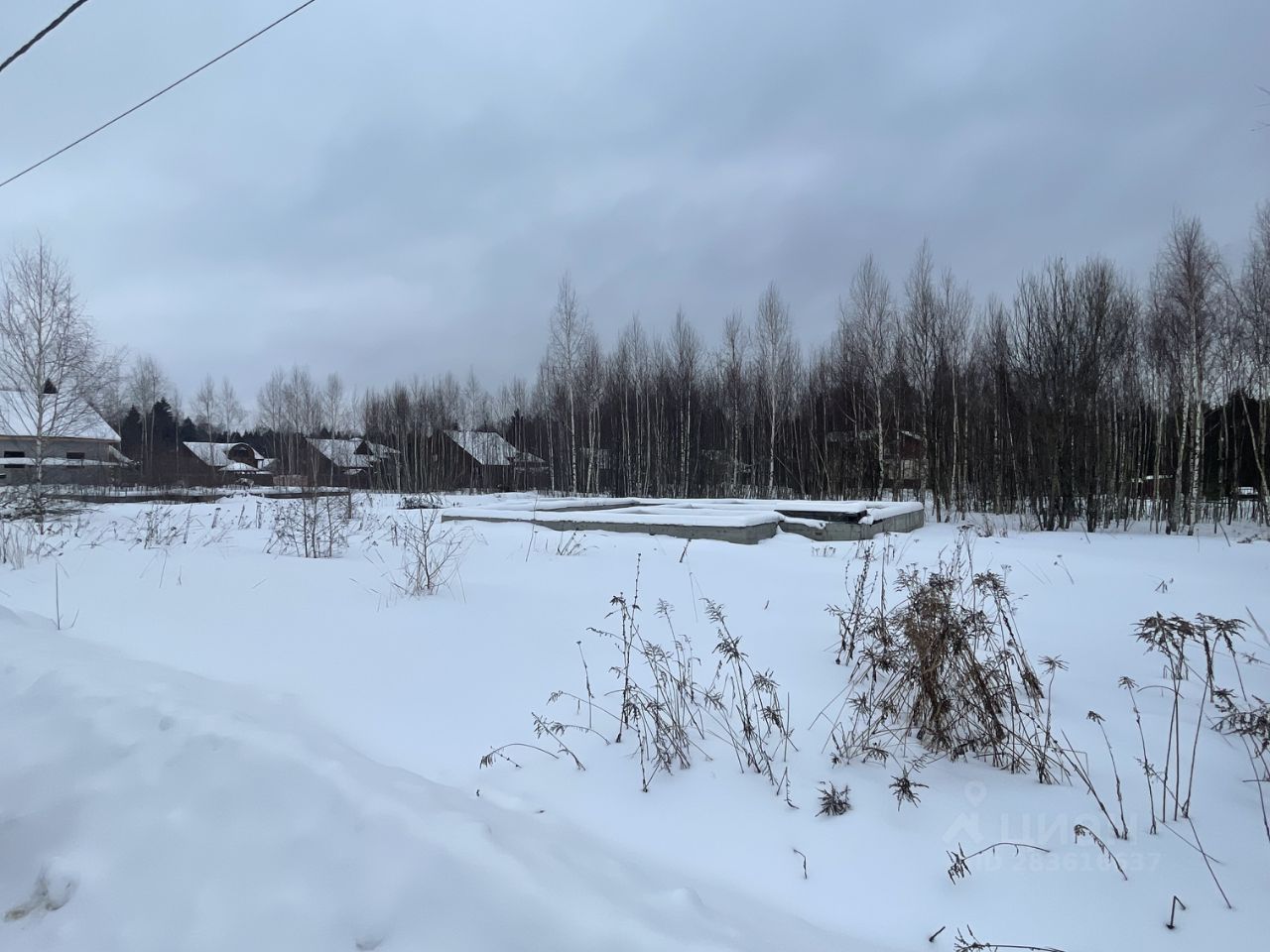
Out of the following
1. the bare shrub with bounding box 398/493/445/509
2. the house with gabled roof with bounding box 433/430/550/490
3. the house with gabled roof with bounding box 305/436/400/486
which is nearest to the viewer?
the bare shrub with bounding box 398/493/445/509

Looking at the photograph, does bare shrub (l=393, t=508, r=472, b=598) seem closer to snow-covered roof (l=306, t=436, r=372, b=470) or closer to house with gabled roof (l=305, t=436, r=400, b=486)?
house with gabled roof (l=305, t=436, r=400, b=486)

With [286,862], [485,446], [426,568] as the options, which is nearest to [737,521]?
[426,568]

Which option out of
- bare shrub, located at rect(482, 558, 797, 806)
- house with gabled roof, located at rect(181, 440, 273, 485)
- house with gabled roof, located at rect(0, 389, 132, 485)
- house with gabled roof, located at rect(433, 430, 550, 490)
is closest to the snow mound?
bare shrub, located at rect(482, 558, 797, 806)

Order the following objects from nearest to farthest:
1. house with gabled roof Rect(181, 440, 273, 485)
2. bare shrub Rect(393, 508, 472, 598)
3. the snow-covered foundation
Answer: bare shrub Rect(393, 508, 472, 598) < the snow-covered foundation < house with gabled roof Rect(181, 440, 273, 485)

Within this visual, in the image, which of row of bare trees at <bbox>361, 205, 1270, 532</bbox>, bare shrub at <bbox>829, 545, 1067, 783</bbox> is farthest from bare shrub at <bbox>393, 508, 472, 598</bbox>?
row of bare trees at <bbox>361, 205, 1270, 532</bbox>

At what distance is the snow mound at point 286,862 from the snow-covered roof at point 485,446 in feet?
120

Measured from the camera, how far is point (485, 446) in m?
39.9

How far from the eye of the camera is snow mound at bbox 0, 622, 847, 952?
1.53m

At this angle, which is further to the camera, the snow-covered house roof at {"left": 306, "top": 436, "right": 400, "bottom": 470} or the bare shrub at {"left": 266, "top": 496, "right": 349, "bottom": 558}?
the snow-covered house roof at {"left": 306, "top": 436, "right": 400, "bottom": 470}

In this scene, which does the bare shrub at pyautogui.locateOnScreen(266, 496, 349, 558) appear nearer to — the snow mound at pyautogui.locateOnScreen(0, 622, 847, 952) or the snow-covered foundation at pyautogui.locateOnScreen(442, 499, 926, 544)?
the snow-covered foundation at pyautogui.locateOnScreen(442, 499, 926, 544)

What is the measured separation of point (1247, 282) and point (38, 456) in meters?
28.3

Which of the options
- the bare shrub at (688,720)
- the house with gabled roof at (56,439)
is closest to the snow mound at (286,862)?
the bare shrub at (688,720)

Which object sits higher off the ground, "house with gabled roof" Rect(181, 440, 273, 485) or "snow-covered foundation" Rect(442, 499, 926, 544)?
"house with gabled roof" Rect(181, 440, 273, 485)

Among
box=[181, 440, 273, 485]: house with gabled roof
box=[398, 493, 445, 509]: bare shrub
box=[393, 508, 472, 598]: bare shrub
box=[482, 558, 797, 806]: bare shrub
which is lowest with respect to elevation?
box=[482, 558, 797, 806]: bare shrub
